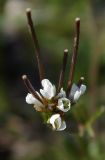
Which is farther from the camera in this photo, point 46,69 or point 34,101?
point 46,69

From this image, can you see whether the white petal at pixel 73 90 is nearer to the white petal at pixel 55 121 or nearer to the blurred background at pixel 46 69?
the white petal at pixel 55 121

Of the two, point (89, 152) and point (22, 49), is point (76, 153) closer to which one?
point (89, 152)

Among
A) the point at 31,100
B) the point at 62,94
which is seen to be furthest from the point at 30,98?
the point at 62,94

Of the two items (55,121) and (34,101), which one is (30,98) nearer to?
(34,101)

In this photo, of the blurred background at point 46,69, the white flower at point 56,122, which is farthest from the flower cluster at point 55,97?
the blurred background at point 46,69

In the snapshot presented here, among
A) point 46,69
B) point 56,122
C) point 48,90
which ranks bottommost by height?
point 56,122
